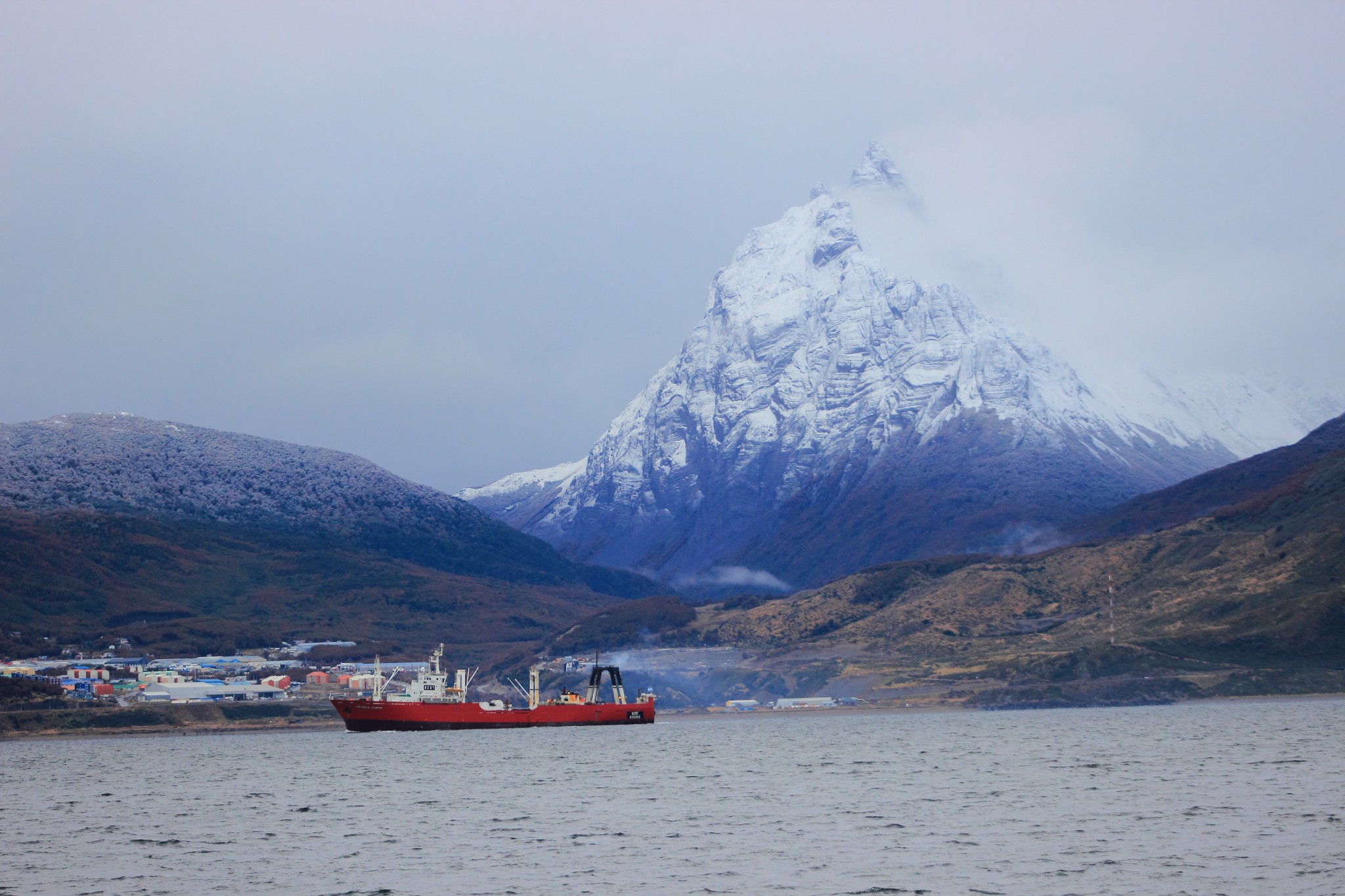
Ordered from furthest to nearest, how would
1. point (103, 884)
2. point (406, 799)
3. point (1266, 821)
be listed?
1. point (406, 799)
2. point (1266, 821)
3. point (103, 884)

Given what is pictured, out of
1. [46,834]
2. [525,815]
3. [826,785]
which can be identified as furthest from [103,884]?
[826,785]

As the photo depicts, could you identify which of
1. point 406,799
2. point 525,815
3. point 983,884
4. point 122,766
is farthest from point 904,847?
point 122,766

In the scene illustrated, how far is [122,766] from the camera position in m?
184

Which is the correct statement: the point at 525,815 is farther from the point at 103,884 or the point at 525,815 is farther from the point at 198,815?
the point at 103,884

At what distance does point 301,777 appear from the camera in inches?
6117

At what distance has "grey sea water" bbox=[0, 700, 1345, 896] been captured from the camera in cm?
7525

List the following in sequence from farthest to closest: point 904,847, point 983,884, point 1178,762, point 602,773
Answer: point 602,773, point 1178,762, point 904,847, point 983,884

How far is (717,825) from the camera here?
99.8m

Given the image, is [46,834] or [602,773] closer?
[46,834]

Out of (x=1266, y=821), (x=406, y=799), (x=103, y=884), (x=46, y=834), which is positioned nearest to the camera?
(x=103, y=884)

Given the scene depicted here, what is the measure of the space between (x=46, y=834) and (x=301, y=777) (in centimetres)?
5318

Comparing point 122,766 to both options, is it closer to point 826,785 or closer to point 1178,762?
point 826,785

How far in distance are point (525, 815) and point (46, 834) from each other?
35.5m

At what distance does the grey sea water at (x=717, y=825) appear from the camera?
75.2m
